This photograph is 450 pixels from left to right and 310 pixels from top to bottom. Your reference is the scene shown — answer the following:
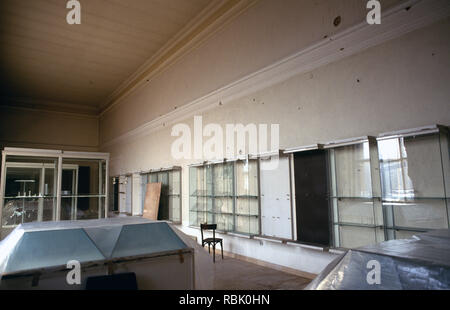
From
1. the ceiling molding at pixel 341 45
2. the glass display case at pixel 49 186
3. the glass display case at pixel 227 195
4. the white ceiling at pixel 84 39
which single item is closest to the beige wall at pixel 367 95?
the ceiling molding at pixel 341 45

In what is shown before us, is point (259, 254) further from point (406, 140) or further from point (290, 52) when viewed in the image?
point (290, 52)

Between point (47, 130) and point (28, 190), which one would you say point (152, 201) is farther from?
point (47, 130)

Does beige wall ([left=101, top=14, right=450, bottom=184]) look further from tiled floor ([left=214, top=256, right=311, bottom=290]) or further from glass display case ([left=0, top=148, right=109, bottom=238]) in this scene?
glass display case ([left=0, top=148, right=109, bottom=238])

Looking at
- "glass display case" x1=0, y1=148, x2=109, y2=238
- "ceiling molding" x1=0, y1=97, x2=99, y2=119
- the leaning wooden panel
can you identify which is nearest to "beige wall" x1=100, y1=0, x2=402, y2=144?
the leaning wooden panel

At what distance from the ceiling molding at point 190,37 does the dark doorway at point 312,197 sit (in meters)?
4.28

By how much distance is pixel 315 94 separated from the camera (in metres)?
5.91

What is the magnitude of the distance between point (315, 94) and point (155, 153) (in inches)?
311

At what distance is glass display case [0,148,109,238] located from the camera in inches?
328

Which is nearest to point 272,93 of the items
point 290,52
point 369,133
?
point 290,52

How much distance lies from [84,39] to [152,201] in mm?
6202

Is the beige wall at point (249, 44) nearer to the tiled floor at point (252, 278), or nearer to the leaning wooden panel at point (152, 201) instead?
the leaning wooden panel at point (152, 201)

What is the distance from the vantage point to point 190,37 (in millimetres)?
9898

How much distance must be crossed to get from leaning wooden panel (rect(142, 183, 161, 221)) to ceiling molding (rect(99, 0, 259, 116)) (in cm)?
453

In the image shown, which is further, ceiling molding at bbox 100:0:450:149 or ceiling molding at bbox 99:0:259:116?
ceiling molding at bbox 99:0:259:116
